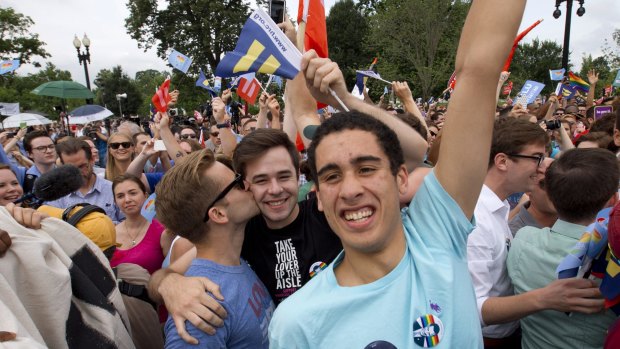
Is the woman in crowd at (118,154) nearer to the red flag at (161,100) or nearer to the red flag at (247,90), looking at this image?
the red flag at (161,100)

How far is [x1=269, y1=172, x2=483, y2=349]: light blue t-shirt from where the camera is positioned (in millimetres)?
1351

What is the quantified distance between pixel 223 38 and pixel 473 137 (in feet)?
108

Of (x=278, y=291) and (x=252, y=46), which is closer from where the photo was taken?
(x=278, y=291)

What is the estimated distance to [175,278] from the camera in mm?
2055

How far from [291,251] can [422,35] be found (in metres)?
36.8

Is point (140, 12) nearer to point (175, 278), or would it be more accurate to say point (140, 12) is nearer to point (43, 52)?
point (43, 52)

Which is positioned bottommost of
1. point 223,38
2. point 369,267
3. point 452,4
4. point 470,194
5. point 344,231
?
point 369,267

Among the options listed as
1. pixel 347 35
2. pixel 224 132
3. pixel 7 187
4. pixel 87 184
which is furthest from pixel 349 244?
pixel 347 35

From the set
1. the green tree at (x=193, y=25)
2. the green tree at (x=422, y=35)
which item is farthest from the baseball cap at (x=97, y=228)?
the green tree at (x=422, y=35)

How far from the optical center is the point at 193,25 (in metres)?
32.2

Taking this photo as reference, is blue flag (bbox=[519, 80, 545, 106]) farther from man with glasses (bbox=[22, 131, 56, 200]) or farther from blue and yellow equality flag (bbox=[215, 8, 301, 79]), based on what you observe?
man with glasses (bbox=[22, 131, 56, 200])

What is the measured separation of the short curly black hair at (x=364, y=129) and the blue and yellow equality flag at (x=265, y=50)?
730 mm

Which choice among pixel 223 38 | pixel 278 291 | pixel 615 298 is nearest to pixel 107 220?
pixel 278 291

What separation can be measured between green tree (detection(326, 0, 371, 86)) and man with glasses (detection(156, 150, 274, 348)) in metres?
44.7
